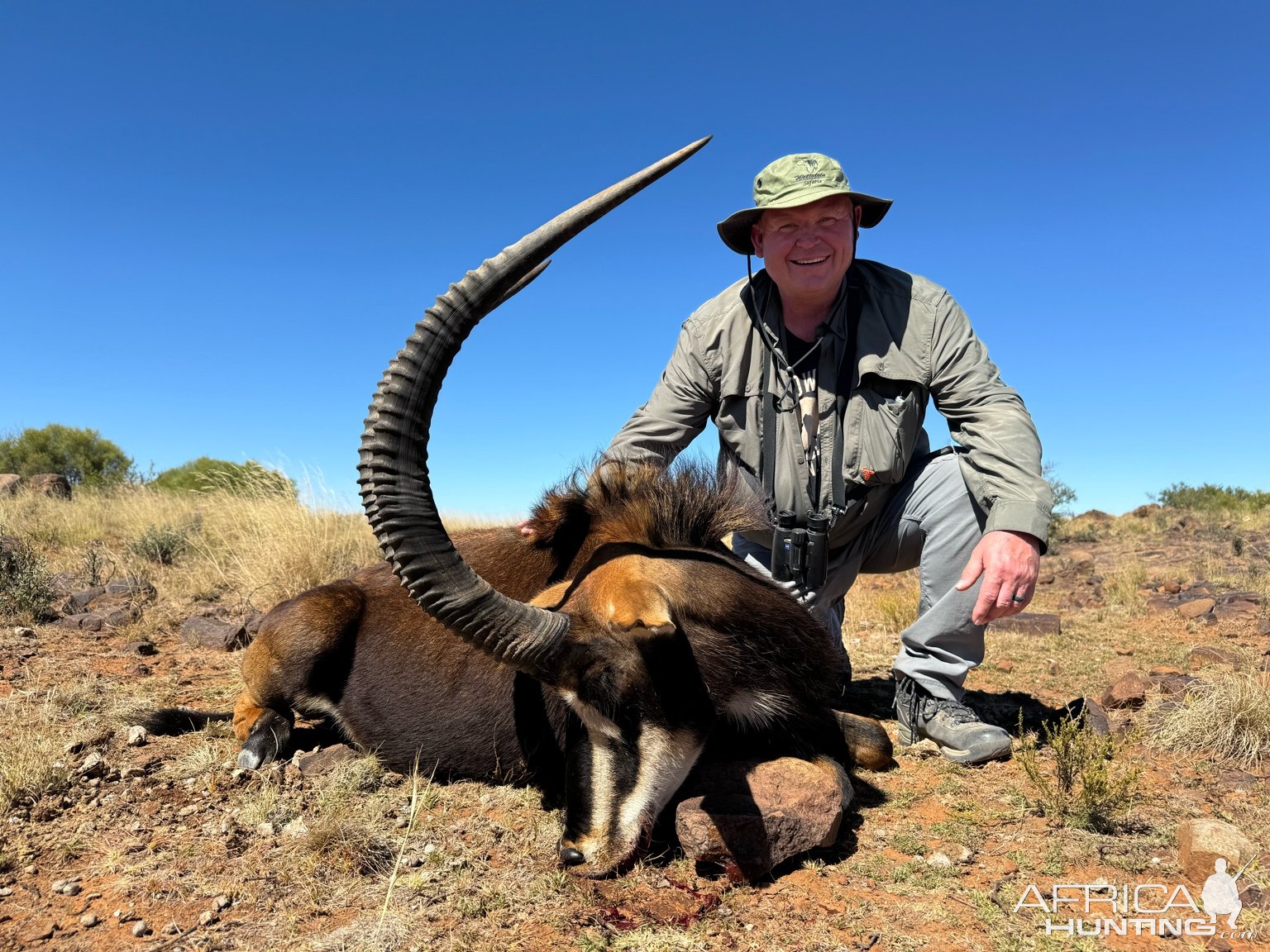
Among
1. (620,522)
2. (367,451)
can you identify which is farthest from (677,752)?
(367,451)

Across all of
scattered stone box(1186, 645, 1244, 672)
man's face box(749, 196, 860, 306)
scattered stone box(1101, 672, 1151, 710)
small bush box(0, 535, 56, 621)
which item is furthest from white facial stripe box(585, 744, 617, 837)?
small bush box(0, 535, 56, 621)

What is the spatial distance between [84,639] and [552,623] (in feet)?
17.8

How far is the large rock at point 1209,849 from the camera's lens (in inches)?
104

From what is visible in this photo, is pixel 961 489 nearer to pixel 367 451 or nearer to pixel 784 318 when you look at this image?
pixel 784 318

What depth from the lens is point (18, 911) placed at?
104 inches

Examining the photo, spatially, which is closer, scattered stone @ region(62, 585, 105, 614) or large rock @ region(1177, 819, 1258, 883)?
large rock @ region(1177, 819, 1258, 883)

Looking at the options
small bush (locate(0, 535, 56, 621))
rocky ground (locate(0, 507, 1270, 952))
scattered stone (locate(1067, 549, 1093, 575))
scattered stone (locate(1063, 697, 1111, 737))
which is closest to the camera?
rocky ground (locate(0, 507, 1270, 952))

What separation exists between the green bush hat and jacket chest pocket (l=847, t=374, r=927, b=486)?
39.3 inches

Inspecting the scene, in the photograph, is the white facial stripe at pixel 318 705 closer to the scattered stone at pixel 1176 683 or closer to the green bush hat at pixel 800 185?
the green bush hat at pixel 800 185

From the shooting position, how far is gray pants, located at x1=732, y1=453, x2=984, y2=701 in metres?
A: 4.24

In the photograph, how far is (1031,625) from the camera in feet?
22.7

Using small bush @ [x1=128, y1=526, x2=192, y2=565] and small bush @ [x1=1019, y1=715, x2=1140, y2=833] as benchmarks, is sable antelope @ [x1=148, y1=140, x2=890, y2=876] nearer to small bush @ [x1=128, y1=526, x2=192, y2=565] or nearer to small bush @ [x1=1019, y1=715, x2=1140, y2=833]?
small bush @ [x1=1019, y1=715, x2=1140, y2=833]

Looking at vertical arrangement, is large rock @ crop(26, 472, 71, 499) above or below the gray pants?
above

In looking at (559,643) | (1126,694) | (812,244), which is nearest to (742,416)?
(812,244)
